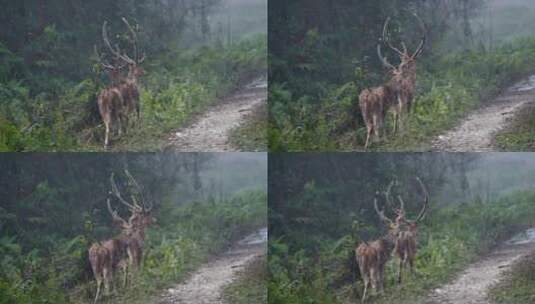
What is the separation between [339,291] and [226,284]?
0.65 meters

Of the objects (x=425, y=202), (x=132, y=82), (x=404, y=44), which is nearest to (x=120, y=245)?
(x=132, y=82)

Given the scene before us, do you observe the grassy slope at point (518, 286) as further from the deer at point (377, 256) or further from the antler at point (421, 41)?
the antler at point (421, 41)

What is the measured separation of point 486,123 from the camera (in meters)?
5.09

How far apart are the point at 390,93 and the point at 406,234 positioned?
0.81 m

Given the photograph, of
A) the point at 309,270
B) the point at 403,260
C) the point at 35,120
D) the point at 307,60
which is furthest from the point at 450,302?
the point at 35,120

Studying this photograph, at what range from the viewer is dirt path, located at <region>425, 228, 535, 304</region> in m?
5.03

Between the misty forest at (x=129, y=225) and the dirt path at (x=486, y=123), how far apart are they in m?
1.07

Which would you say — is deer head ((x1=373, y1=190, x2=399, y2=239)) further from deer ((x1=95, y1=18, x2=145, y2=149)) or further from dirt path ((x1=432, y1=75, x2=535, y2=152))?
deer ((x1=95, y1=18, x2=145, y2=149))

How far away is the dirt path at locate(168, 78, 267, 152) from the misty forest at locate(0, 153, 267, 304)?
2.4 inches

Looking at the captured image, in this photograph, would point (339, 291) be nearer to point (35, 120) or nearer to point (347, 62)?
point (347, 62)

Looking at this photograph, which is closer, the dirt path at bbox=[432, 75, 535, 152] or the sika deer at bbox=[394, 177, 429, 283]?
the dirt path at bbox=[432, 75, 535, 152]

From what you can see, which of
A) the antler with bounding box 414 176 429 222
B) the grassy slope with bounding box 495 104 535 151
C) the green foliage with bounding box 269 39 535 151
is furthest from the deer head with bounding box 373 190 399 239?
the grassy slope with bounding box 495 104 535 151

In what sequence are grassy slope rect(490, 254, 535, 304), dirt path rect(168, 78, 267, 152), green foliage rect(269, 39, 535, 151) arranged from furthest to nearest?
dirt path rect(168, 78, 267, 152), green foliage rect(269, 39, 535, 151), grassy slope rect(490, 254, 535, 304)

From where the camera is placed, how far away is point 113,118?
17.1 ft
